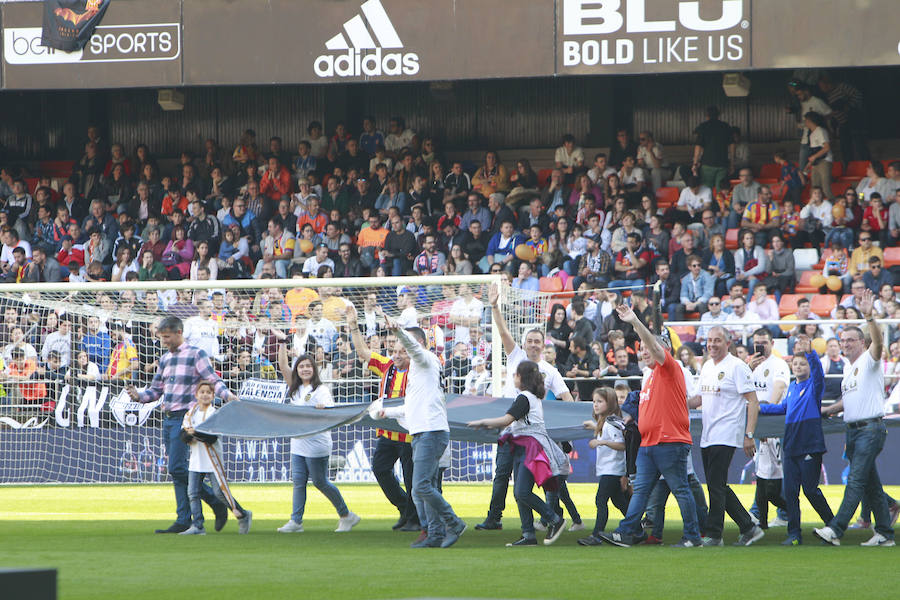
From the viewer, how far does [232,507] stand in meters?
11.9

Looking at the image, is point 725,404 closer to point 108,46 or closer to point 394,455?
point 394,455

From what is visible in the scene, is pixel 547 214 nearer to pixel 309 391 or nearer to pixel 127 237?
pixel 127 237

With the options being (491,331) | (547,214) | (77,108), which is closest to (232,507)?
(491,331)

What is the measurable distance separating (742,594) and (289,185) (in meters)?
18.9

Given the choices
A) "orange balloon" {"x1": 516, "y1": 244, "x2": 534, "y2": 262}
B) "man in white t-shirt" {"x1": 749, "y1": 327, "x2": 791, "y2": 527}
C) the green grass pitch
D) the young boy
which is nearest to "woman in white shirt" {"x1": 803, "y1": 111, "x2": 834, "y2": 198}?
"orange balloon" {"x1": 516, "y1": 244, "x2": 534, "y2": 262}

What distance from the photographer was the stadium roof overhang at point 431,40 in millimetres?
20219

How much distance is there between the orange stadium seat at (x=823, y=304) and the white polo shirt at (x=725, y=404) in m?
9.67

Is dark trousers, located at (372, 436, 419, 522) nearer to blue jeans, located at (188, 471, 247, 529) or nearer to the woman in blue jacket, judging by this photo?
blue jeans, located at (188, 471, 247, 529)

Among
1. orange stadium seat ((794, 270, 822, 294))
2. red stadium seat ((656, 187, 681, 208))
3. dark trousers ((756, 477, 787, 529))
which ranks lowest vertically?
dark trousers ((756, 477, 787, 529))

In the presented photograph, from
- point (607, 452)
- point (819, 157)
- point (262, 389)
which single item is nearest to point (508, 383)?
point (607, 452)

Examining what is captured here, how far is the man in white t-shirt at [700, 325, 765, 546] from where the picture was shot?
34.6ft

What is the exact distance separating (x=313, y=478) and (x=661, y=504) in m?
3.37

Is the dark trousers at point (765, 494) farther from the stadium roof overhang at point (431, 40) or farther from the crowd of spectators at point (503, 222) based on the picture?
the stadium roof overhang at point (431, 40)

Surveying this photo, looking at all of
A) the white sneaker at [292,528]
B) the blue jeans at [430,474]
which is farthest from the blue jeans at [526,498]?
the white sneaker at [292,528]
